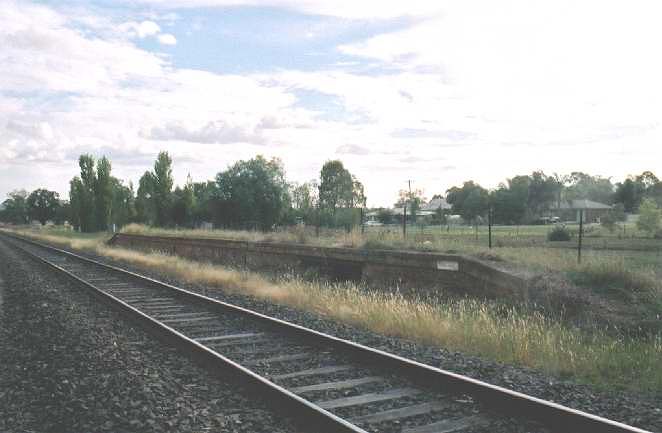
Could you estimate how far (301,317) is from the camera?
1027 cm

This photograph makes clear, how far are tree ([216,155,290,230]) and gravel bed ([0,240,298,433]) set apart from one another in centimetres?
4298

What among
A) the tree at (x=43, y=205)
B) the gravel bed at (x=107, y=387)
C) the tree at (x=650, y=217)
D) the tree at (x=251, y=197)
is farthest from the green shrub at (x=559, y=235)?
the tree at (x=43, y=205)

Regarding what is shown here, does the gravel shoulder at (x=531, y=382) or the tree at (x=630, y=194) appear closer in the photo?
the gravel shoulder at (x=531, y=382)

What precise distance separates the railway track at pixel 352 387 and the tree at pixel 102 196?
7024 centimetres

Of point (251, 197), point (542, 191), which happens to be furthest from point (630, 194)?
point (251, 197)

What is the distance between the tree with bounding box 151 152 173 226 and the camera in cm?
6366

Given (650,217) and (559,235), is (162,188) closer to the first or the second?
(559,235)

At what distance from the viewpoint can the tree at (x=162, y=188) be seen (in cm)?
6366

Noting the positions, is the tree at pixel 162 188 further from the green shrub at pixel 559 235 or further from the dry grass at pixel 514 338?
the dry grass at pixel 514 338

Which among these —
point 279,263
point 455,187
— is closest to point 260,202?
point 279,263

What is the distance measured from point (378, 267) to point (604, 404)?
396 inches

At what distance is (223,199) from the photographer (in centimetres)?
5412

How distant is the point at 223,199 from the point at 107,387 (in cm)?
4878

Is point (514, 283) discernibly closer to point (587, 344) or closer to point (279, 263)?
point (587, 344)
